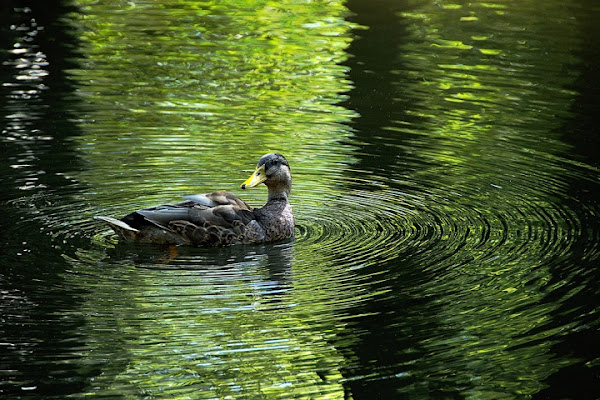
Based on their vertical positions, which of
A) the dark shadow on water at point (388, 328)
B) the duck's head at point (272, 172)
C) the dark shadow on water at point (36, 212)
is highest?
the duck's head at point (272, 172)

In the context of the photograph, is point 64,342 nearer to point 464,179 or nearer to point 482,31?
point 464,179

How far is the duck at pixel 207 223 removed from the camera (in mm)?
10469

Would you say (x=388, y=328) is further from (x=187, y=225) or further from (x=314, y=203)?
A: (x=314, y=203)

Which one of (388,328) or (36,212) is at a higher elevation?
(36,212)

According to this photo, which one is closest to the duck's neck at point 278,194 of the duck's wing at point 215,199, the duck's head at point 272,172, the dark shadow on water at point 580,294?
the duck's head at point 272,172

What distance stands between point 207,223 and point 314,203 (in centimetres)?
175

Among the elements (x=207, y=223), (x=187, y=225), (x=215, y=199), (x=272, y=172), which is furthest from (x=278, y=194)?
(x=187, y=225)

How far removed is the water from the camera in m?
7.84

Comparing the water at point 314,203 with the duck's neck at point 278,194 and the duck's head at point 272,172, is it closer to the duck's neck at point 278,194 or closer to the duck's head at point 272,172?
the duck's neck at point 278,194

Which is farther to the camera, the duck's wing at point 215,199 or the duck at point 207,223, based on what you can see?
the duck's wing at point 215,199

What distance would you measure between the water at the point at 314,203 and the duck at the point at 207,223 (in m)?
0.20

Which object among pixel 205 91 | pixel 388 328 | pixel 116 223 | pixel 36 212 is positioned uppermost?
pixel 205 91

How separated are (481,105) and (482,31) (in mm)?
5469

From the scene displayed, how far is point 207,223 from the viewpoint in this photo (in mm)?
10500
